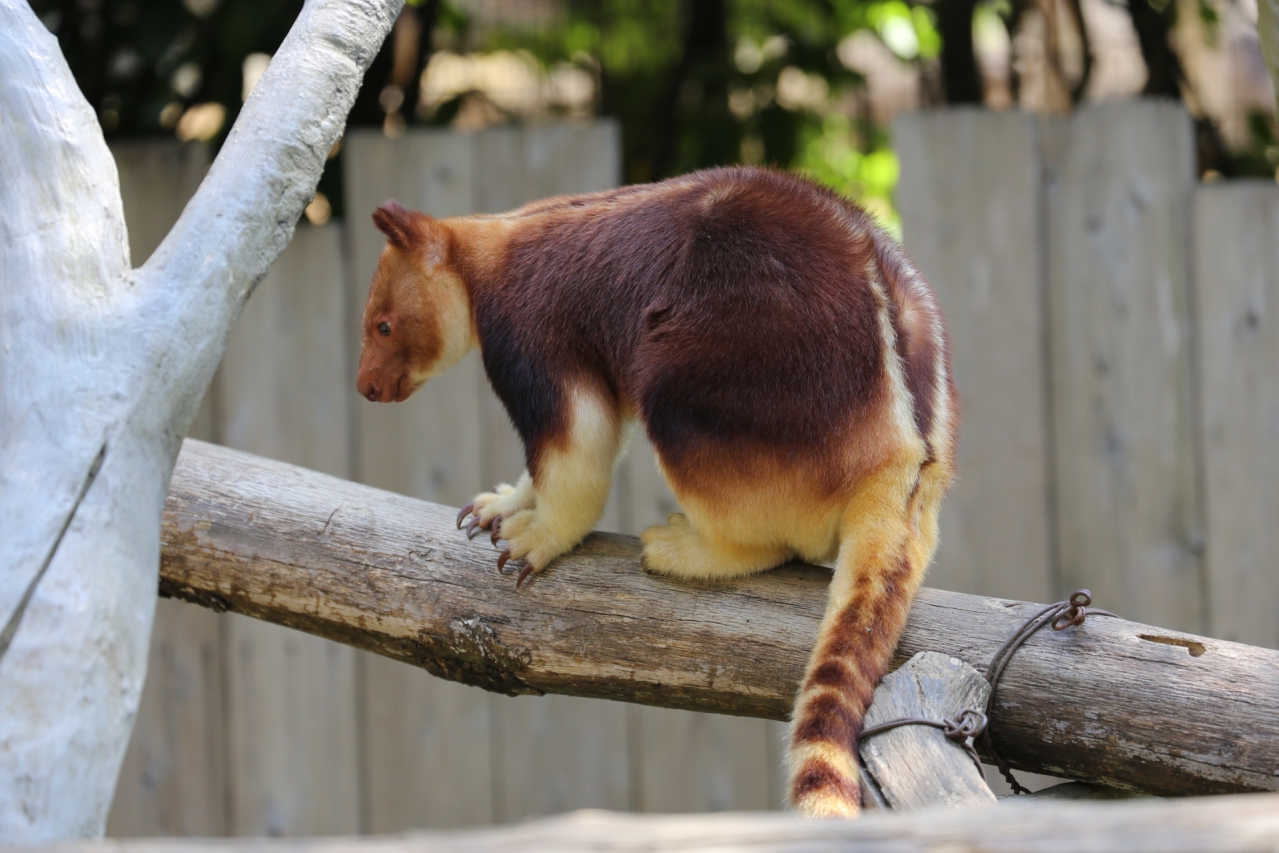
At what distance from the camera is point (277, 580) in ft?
7.79

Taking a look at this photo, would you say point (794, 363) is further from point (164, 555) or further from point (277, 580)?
point (164, 555)

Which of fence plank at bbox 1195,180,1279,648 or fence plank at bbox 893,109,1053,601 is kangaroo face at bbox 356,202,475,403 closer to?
fence plank at bbox 893,109,1053,601

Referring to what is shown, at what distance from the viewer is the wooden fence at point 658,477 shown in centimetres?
344

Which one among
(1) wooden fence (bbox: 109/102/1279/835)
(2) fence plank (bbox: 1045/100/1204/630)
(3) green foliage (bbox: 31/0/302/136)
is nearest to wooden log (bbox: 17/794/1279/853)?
(1) wooden fence (bbox: 109/102/1279/835)

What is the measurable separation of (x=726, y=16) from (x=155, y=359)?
3.82m

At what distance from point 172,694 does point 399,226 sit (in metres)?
1.94

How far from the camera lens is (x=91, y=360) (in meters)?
1.55

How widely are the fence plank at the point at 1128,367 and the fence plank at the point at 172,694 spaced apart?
2584mm

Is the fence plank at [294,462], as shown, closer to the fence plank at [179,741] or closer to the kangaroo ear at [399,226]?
the fence plank at [179,741]

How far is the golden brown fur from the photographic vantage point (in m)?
1.99

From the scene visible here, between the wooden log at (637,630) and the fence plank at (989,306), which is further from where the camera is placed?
the fence plank at (989,306)

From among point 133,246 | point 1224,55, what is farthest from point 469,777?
point 1224,55

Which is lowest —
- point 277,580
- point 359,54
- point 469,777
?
point 469,777

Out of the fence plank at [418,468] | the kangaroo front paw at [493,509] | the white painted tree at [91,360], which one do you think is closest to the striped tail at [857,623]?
the kangaroo front paw at [493,509]
